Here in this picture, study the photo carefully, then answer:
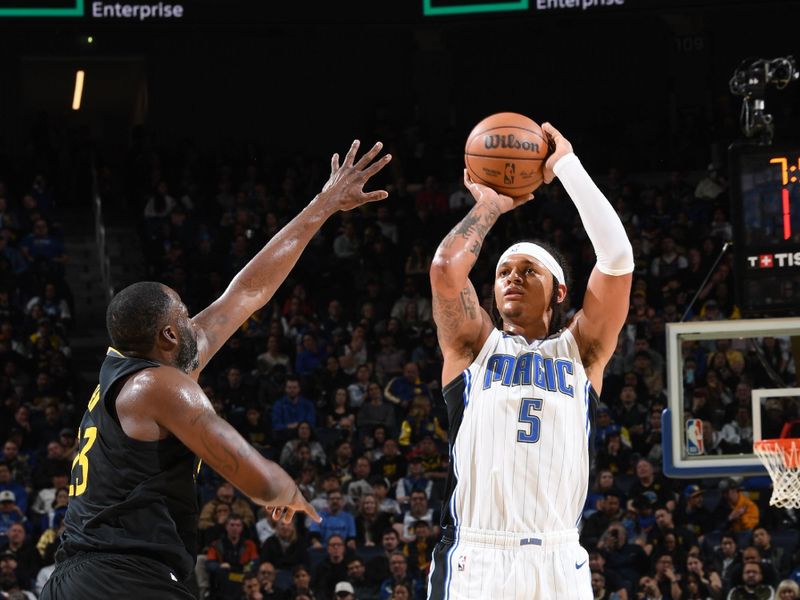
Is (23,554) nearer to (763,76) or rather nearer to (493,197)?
(763,76)

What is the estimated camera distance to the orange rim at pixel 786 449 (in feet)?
26.2

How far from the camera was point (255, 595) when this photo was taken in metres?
10.5

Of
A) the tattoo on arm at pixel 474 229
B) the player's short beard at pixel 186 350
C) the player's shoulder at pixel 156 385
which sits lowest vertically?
the player's shoulder at pixel 156 385

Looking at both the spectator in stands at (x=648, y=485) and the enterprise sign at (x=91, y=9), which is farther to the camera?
the enterprise sign at (x=91, y=9)

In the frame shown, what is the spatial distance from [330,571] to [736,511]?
12.1 feet

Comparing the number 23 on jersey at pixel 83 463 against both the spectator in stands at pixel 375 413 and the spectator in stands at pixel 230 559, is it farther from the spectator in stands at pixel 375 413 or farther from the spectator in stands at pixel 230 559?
the spectator in stands at pixel 375 413

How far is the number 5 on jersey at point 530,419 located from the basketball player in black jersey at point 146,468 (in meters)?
0.90

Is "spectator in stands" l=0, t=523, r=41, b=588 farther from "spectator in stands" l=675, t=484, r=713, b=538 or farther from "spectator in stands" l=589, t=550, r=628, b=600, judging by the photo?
"spectator in stands" l=675, t=484, r=713, b=538

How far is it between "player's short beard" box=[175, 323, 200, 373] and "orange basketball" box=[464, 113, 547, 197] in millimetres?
1362

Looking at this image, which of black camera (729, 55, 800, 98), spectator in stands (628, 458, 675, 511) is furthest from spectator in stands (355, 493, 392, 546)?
black camera (729, 55, 800, 98)

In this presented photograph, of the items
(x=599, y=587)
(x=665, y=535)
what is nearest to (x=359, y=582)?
(x=599, y=587)

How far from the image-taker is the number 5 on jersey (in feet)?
13.9

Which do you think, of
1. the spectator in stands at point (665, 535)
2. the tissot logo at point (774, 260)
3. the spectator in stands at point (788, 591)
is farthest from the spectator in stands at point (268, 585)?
the tissot logo at point (774, 260)

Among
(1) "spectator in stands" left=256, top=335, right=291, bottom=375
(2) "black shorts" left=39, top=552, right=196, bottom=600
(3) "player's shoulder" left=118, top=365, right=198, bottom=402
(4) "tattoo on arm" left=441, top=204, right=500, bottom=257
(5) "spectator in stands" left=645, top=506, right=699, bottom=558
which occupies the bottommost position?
(5) "spectator in stands" left=645, top=506, right=699, bottom=558
